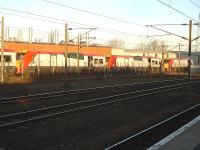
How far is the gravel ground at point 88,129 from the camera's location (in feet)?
38.7

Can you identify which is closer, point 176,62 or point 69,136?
point 69,136

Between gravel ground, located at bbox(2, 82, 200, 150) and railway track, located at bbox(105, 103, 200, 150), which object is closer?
railway track, located at bbox(105, 103, 200, 150)

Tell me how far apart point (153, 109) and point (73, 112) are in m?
4.67

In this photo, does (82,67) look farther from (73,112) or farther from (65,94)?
(73,112)

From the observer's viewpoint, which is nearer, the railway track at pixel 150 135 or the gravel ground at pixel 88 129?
the railway track at pixel 150 135

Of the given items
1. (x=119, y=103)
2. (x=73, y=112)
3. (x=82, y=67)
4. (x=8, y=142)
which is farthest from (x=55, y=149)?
(x=82, y=67)

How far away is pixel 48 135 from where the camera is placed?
13.0 meters

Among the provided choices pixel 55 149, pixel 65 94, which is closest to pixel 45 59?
pixel 65 94

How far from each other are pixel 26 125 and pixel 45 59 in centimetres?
3783

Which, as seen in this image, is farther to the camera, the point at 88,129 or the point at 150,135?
the point at 88,129

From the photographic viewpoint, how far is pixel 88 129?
47.6 feet

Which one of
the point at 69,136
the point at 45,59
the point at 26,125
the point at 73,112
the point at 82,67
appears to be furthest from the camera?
the point at 82,67

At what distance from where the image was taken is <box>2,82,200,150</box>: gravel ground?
11.8 meters

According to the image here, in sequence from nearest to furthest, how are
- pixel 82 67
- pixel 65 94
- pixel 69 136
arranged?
1. pixel 69 136
2. pixel 65 94
3. pixel 82 67
